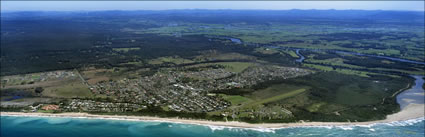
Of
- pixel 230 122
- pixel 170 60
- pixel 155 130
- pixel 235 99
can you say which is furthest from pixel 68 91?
pixel 170 60

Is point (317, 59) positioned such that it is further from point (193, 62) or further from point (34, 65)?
point (34, 65)

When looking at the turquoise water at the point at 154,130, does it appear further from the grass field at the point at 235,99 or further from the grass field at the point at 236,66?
the grass field at the point at 236,66

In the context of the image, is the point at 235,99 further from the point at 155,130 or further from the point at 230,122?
the point at 155,130

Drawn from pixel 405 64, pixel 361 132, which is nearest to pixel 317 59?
pixel 405 64

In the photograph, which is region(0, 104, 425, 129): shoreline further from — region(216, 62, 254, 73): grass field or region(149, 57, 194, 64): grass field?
region(149, 57, 194, 64): grass field

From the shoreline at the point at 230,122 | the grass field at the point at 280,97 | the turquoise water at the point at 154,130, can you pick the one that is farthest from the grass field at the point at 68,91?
the grass field at the point at 280,97

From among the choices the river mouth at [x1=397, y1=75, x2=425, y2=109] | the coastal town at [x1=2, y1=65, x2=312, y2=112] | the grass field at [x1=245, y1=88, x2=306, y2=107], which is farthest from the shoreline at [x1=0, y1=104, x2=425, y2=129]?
the grass field at [x1=245, y1=88, x2=306, y2=107]

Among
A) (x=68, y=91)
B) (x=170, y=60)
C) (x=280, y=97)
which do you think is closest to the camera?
(x=280, y=97)
